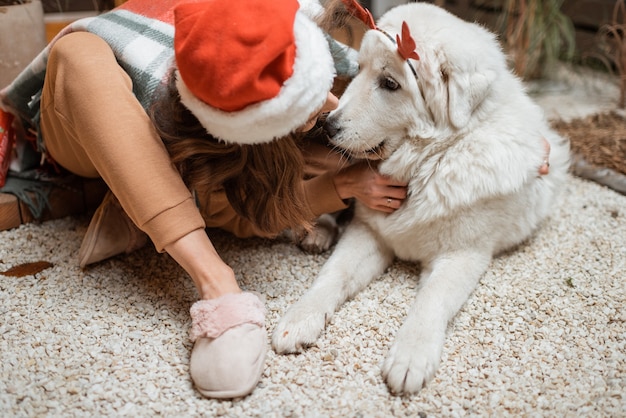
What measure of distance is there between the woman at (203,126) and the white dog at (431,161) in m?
0.10

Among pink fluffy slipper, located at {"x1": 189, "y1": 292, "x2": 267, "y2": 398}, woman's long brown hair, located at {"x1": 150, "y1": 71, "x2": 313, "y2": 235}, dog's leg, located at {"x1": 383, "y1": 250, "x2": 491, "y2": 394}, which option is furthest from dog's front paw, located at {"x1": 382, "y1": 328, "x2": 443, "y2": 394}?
woman's long brown hair, located at {"x1": 150, "y1": 71, "x2": 313, "y2": 235}

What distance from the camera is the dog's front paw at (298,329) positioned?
1516 millimetres

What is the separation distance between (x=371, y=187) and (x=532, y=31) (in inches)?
93.4

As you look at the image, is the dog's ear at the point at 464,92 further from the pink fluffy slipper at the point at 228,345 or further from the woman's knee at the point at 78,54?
the woman's knee at the point at 78,54

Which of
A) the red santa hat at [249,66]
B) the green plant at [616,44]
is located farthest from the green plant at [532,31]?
the red santa hat at [249,66]

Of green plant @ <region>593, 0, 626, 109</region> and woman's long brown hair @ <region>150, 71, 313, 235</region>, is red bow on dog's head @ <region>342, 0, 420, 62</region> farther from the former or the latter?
green plant @ <region>593, 0, 626, 109</region>

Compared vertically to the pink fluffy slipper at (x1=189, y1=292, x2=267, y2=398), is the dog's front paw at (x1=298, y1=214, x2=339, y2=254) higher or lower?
lower

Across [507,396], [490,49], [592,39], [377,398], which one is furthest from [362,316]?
[592,39]

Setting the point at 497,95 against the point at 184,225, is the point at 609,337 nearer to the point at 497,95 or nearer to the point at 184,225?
the point at 497,95

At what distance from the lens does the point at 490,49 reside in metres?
1.68

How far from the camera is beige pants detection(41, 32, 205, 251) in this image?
143cm

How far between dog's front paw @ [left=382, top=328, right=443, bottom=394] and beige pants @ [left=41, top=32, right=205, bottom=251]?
0.63 metres

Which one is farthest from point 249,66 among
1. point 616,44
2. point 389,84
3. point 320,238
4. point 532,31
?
point 616,44

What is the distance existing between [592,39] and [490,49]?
3.13 meters
